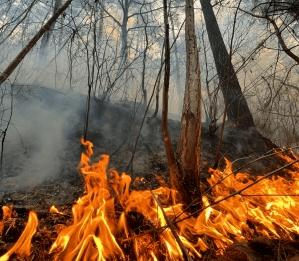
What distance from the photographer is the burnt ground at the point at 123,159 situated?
1949mm

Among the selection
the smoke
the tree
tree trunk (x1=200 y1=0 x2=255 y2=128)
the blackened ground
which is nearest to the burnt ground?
the blackened ground

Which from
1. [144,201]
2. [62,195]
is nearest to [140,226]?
[144,201]

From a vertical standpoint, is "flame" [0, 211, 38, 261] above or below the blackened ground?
below

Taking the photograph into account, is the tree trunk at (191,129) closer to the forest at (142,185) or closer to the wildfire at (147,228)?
the forest at (142,185)

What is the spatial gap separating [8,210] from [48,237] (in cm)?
57

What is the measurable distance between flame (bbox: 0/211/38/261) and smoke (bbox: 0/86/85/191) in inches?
67.6

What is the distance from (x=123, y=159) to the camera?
14.5 ft

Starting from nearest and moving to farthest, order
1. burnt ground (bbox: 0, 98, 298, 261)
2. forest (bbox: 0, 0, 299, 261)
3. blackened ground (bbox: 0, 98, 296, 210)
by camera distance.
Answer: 1. forest (bbox: 0, 0, 299, 261)
2. burnt ground (bbox: 0, 98, 298, 261)
3. blackened ground (bbox: 0, 98, 296, 210)

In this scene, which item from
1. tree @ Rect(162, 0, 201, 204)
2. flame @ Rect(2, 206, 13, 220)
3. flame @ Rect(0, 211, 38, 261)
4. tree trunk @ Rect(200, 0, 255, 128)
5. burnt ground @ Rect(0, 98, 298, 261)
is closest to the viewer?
flame @ Rect(0, 211, 38, 261)

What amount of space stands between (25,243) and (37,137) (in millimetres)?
3117

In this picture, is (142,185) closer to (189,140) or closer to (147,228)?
(189,140)

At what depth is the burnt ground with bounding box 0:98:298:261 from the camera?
6.40 feet

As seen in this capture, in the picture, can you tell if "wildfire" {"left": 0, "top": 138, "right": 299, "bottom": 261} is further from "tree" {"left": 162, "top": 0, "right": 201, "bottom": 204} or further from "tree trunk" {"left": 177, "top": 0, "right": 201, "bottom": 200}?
"tree trunk" {"left": 177, "top": 0, "right": 201, "bottom": 200}

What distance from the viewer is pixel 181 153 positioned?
9.19 feet
